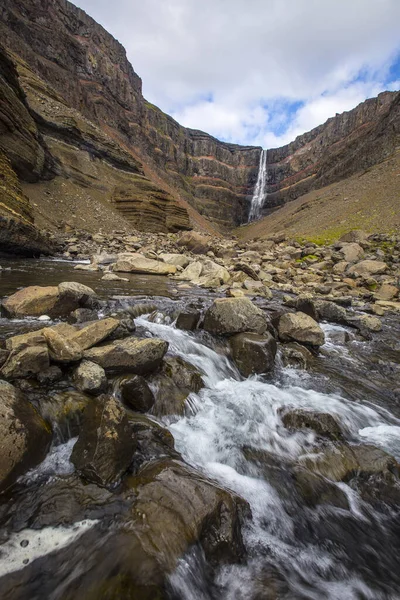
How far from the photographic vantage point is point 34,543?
86.9 inches

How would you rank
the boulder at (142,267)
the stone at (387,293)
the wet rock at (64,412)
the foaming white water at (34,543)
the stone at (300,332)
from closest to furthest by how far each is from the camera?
the foaming white water at (34,543) → the wet rock at (64,412) → the stone at (300,332) → the stone at (387,293) → the boulder at (142,267)

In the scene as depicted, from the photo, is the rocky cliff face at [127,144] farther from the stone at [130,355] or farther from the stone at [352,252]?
the stone at [352,252]

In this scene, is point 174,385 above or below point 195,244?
below

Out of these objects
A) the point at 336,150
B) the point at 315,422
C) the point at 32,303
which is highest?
the point at 336,150

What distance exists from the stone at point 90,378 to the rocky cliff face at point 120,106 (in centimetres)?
4859

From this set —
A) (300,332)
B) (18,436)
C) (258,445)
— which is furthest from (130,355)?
(300,332)

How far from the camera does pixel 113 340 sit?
4.86m

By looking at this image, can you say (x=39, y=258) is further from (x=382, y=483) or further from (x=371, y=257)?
(x=371, y=257)

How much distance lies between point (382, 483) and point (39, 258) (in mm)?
15720

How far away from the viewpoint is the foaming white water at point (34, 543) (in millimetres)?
2072

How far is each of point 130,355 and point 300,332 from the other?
467 centimetres

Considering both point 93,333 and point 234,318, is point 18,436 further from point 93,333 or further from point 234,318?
point 234,318

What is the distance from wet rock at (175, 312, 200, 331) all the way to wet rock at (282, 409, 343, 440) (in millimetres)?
3195

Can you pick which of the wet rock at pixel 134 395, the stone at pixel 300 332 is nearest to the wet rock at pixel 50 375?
the wet rock at pixel 134 395
